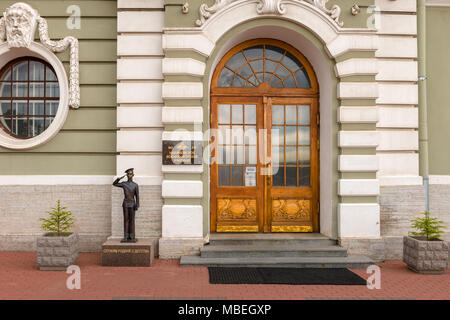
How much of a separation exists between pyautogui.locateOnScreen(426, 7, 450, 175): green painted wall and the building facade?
33 mm

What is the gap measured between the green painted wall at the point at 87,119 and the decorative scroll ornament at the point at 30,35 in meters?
0.14

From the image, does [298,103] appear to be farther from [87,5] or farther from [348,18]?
[87,5]

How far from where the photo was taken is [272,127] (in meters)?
8.28

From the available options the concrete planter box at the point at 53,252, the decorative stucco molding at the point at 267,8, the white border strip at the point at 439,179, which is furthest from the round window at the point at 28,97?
the white border strip at the point at 439,179

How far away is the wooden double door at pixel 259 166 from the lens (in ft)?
27.0

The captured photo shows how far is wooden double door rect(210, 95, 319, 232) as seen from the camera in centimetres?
822

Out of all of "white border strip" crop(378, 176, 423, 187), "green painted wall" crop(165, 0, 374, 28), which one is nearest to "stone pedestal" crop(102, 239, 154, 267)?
"green painted wall" crop(165, 0, 374, 28)

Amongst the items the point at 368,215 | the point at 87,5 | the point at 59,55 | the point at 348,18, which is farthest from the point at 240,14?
the point at 368,215

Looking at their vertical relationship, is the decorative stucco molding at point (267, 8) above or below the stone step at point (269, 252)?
above

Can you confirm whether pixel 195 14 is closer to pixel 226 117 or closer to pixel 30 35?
pixel 226 117

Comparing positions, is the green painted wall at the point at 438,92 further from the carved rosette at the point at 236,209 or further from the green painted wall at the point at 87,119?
the green painted wall at the point at 87,119

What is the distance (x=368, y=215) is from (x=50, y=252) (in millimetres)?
6328

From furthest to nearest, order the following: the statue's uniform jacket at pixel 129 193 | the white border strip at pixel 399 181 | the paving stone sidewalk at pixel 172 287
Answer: the white border strip at pixel 399 181, the statue's uniform jacket at pixel 129 193, the paving stone sidewalk at pixel 172 287

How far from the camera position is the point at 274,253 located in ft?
23.5
